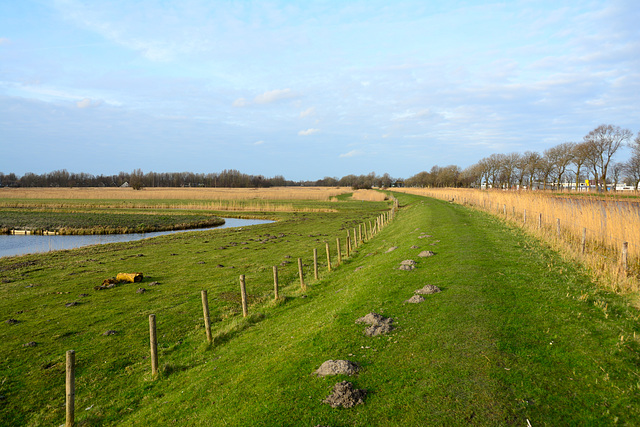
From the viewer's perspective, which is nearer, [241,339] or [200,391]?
[200,391]

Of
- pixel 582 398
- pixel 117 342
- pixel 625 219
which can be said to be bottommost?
pixel 117 342

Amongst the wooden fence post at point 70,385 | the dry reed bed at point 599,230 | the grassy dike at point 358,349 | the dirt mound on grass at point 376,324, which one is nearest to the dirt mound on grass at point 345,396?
the grassy dike at point 358,349

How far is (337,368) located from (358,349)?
1070mm

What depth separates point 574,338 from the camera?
7.68 meters

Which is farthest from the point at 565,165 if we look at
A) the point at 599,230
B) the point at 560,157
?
the point at 599,230

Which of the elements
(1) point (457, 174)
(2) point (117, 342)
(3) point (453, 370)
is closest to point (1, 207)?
(2) point (117, 342)

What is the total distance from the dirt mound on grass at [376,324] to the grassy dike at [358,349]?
226 mm

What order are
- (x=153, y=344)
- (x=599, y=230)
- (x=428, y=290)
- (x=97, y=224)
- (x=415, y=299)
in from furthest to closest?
(x=97, y=224), (x=599, y=230), (x=428, y=290), (x=415, y=299), (x=153, y=344)

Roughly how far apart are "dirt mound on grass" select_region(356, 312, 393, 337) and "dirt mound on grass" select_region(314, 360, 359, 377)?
158 centimetres

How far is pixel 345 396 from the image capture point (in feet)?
19.9

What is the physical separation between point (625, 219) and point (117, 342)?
19.8 metres

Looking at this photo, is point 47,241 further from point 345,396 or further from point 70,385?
point 345,396

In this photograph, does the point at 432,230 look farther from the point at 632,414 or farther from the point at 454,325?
the point at 632,414

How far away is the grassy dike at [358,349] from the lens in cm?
585
